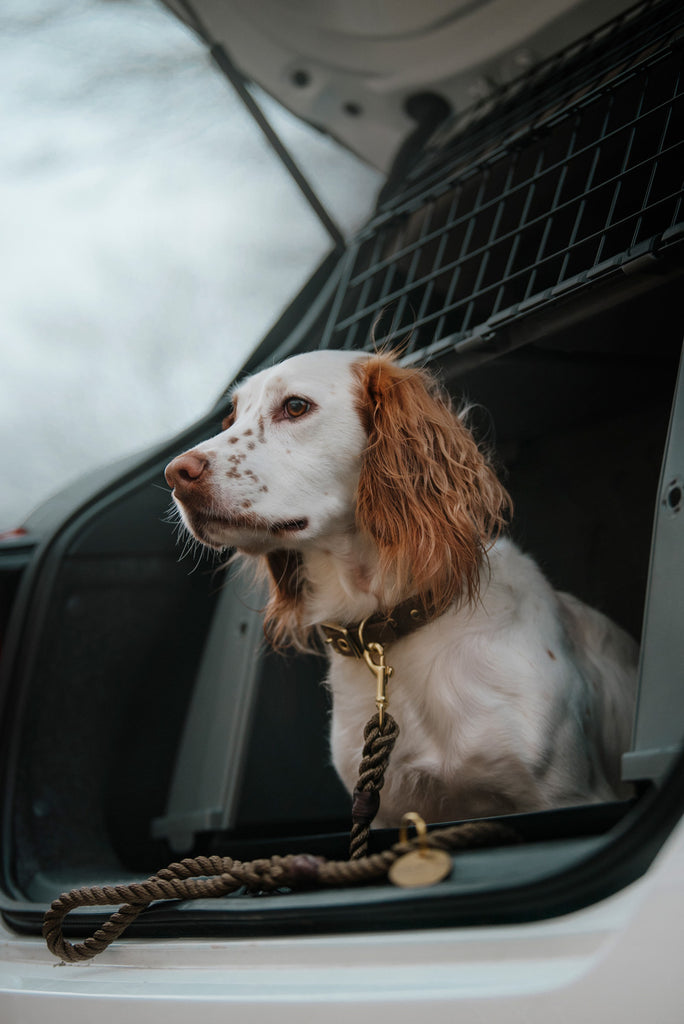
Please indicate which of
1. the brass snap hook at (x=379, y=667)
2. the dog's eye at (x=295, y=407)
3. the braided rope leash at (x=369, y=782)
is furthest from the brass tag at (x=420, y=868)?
the dog's eye at (x=295, y=407)

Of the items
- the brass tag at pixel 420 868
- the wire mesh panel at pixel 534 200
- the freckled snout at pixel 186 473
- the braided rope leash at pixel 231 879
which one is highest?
the wire mesh panel at pixel 534 200

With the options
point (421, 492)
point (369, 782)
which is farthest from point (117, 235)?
point (369, 782)

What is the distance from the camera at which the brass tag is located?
727mm

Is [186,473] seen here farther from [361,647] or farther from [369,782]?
[369,782]

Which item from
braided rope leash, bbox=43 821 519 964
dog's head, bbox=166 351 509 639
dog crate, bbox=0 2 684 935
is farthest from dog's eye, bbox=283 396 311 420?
braided rope leash, bbox=43 821 519 964

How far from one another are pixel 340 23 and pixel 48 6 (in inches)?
26.4

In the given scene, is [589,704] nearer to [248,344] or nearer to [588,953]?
[588,953]

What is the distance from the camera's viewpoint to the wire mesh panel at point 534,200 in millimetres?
1390

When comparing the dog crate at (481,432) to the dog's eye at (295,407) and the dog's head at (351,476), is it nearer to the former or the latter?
the dog's head at (351,476)

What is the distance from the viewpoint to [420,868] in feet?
2.42

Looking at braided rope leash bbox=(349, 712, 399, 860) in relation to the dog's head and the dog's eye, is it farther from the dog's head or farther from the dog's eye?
the dog's eye

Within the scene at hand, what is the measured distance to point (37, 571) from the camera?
1.70 meters

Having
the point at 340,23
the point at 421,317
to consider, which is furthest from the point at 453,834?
the point at 340,23

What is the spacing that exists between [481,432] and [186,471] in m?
0.79
